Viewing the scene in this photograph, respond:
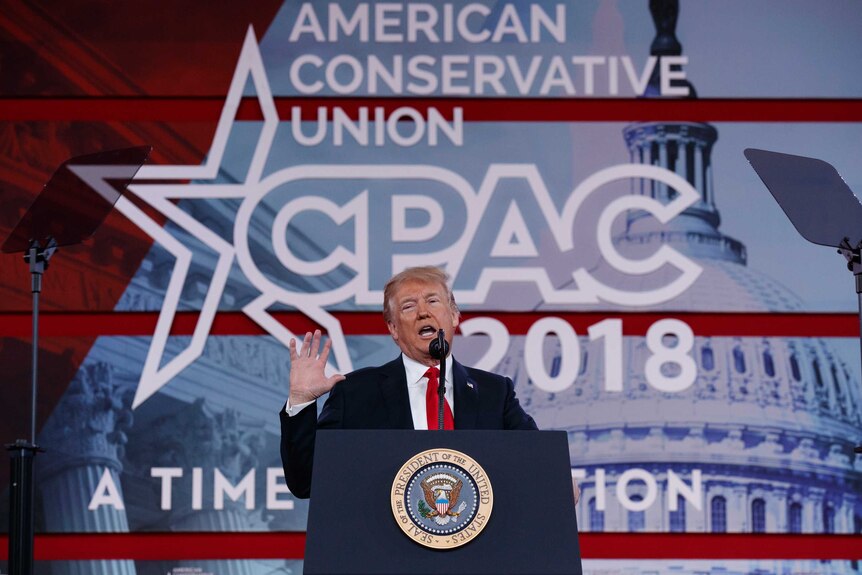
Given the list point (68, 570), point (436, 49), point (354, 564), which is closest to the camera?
point (354, 564)

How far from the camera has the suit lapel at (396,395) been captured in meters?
2.77

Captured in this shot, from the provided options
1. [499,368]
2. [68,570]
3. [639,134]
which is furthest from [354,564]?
[639,134]

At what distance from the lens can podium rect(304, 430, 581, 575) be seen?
1.96 m

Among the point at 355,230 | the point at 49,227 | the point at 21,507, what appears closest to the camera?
the point at 21,507

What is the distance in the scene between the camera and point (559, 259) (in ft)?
Answer: 13.1

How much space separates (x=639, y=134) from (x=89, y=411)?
7.19 feet

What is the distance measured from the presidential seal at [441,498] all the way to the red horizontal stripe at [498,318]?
1.94 meters

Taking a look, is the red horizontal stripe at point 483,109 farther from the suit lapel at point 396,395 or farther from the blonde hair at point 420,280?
the suit lapel at point 396,395

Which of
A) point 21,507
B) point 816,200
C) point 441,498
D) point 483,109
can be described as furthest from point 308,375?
point 483,109

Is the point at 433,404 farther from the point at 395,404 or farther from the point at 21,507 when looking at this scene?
the point at 21,507

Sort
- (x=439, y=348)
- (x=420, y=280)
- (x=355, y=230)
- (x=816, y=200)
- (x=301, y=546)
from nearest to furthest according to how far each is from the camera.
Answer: (x=439, y=348) < (x=420, y=280) < (x=816, y=200) < (x=301, y=546) < (x=355, y=230)

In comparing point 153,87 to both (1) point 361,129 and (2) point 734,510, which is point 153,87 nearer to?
(1) point 361,129

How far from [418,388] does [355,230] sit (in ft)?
4.12

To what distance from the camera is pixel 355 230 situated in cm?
400
